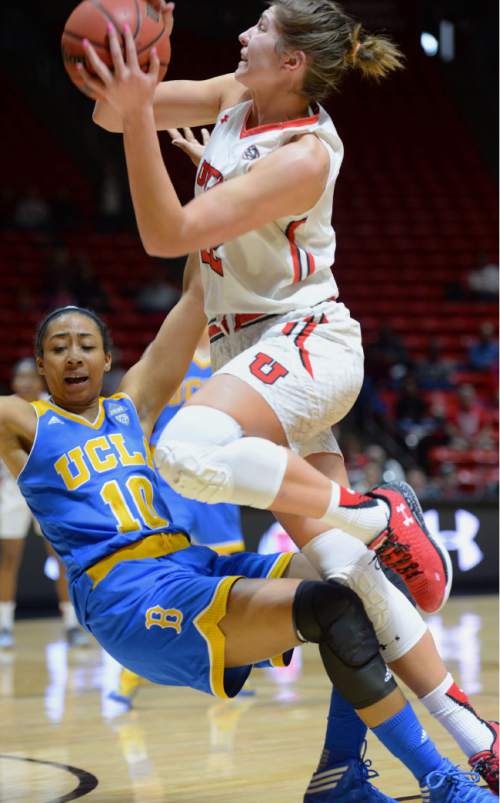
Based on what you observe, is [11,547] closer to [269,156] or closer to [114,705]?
[114,705]

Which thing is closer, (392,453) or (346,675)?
(346,675)

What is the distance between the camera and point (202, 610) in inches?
123

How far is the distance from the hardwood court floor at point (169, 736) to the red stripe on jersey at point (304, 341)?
1.39m

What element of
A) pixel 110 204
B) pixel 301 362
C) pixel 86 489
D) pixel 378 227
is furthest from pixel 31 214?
pixel 301 362

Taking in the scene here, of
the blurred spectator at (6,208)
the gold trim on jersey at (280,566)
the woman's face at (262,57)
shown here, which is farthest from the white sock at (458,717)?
the blurred spectator at (6,208)

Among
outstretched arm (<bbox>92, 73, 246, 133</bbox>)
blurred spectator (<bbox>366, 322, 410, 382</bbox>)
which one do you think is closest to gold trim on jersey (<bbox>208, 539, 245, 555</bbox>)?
outstretched arm (<bbox>92, 73, 246, 133</bbox>)

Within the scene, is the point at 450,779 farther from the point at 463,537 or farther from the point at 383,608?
the point at 463,537

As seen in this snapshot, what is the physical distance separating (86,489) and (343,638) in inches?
35.4

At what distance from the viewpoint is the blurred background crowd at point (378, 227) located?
494 inches

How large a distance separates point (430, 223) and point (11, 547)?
395 inches

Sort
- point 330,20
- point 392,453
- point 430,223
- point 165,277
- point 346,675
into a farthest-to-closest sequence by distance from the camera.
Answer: point 430,223 < point 165,277 < point 392,453 < point 330,20 < point 346,675

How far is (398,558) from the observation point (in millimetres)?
3246

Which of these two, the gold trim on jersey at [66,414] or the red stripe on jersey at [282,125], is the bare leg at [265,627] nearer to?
the gold trim on jersey at [66,414]

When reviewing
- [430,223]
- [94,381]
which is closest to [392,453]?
[430,223]
